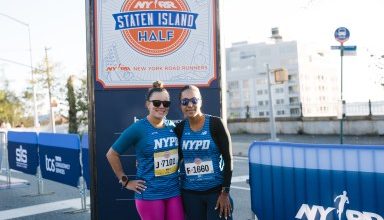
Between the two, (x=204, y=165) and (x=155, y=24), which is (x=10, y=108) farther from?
(x=204, y=165)

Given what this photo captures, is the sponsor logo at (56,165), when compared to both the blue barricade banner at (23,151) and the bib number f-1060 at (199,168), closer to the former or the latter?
the blue barricade banner at (23,151)

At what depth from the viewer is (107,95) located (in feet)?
16.3

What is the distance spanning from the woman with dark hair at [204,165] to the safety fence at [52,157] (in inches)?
156

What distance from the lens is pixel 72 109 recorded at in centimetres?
3081

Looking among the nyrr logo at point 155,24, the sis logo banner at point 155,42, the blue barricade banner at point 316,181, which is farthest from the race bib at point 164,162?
the nyrr logo at point 155,24

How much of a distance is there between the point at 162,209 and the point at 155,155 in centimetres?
47

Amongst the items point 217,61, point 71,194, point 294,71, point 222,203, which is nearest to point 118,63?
point 217,61

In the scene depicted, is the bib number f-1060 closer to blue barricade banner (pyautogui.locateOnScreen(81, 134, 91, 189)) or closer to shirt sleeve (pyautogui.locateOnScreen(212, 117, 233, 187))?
shirt sleeve (pyautogui.locateOnScreen(212, 117, 233, 187))

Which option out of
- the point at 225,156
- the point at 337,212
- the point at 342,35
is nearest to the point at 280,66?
the point at 342,35

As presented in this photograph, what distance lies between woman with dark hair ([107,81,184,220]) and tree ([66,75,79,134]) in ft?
91.1

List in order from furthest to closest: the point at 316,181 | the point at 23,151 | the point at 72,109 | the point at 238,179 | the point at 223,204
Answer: the point at 72,109 < the point at 238,179 < the point at 23,151 < the point at 316,181 < the point at 223,204

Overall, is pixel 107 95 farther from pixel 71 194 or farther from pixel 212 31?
pixel 71 194

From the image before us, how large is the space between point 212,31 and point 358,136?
615 inches

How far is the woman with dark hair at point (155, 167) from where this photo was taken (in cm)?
364
